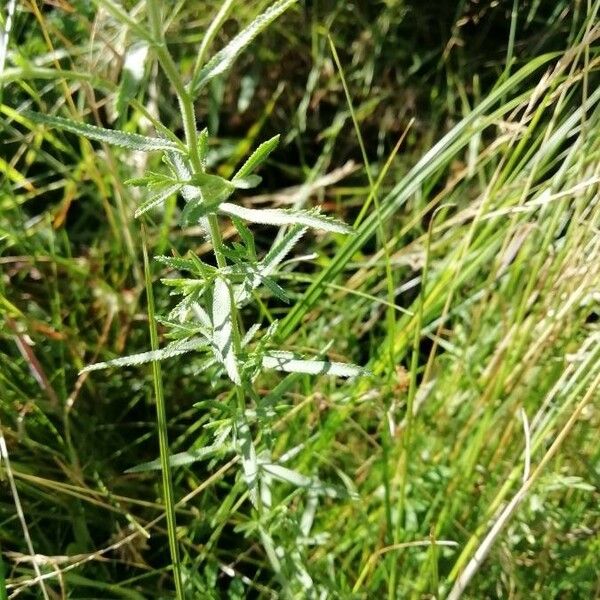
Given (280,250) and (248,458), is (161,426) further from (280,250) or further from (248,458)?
(280,250)

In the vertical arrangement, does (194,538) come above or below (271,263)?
below

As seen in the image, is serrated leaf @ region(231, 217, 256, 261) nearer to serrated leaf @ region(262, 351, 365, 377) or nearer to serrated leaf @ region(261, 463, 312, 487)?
serrated leaf @ region(262, 351, 365, 377)

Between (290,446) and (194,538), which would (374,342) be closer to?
(290,446)

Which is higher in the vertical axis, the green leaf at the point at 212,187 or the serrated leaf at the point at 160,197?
the green leaf at the point at 212,187

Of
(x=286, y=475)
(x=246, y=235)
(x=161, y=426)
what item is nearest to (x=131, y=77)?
(x=246, y=235)

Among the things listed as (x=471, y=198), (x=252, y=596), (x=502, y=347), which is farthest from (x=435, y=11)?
(x=252, y=596)

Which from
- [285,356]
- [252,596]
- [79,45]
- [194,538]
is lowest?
[252,596]

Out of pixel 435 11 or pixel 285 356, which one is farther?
pixel 435 11

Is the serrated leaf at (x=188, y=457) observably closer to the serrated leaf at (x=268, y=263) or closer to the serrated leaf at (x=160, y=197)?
the serrated leaf at (x=268, y=263)

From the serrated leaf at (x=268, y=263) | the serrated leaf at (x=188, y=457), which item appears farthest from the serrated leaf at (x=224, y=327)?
the serrated leaf at (x=188, y=457)
